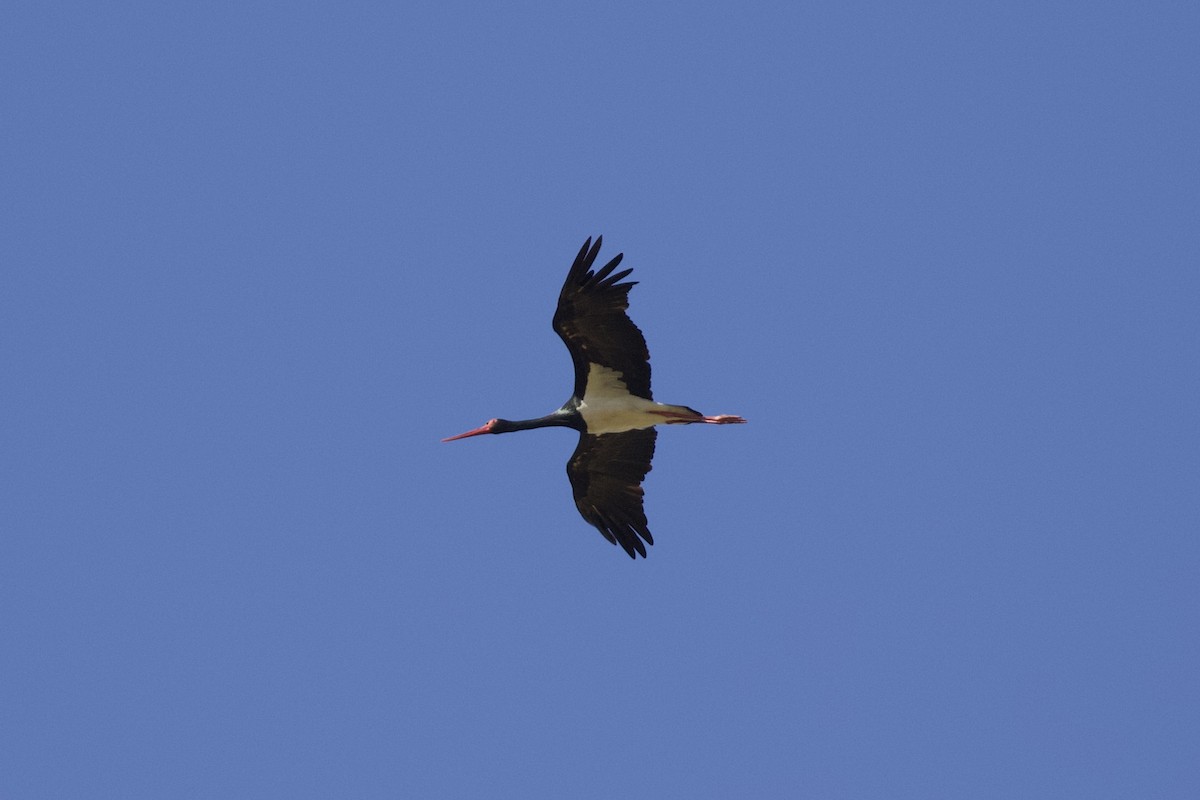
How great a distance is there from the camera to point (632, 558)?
24.8 metres

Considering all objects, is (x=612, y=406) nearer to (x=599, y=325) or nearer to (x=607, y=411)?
(x=607, y=411)

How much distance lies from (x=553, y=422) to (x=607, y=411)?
996 millimetres

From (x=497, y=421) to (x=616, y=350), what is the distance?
8.75 ft

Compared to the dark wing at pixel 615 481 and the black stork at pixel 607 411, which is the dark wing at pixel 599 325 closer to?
the black stork at pixel 607 411

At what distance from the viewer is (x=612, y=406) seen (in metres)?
24.3

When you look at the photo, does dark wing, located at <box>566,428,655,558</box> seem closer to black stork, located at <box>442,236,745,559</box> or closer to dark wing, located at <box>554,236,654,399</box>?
black stork, located at <box>442,236,745,559</box>

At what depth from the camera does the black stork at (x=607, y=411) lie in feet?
76.2

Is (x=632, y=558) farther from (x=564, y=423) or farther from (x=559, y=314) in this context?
(x=559, y=314)

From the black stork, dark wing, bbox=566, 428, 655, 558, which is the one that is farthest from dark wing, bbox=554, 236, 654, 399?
dark wing, bbox=566, 428, 655, 558

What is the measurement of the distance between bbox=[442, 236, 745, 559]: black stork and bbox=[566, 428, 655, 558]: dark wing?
0.04 feet

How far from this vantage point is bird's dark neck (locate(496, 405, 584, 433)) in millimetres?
24609

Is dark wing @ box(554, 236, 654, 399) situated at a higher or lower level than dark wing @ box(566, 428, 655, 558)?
higher

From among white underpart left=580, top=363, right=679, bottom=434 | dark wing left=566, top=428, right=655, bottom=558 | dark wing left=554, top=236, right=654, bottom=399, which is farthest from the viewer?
dark wing left=566, top=428, right=655, bottom=558

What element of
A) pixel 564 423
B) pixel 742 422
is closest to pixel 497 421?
pixel 564 423
